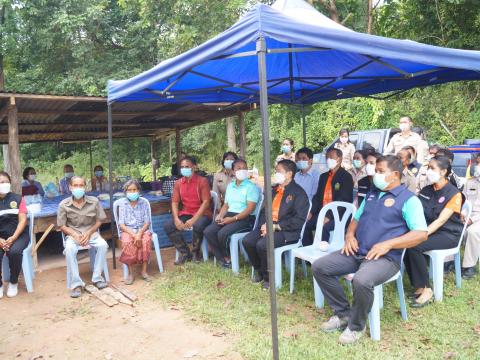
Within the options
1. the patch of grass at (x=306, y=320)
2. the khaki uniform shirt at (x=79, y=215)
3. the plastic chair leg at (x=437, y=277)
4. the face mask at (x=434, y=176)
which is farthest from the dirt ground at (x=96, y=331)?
the face mask at (x=434, y=176)

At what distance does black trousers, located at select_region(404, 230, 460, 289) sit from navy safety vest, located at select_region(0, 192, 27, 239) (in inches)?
170

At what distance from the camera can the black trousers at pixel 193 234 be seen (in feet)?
18.6

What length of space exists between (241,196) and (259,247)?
984mm

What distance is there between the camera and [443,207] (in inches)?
167

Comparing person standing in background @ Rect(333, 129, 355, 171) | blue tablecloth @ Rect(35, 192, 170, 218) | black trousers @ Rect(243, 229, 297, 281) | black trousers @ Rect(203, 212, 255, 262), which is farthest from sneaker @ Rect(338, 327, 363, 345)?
person standing in background @ Rect(333, 129, 355, 171)

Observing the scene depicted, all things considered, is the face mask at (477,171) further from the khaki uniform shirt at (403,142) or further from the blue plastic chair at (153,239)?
the blue plastic chair at (153,239)

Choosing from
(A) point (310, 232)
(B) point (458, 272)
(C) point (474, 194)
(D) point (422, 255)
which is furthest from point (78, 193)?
(C) point (474, 194)

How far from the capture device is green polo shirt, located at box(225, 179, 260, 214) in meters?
5.40

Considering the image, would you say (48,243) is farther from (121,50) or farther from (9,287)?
(121,50)

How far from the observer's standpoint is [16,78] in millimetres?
16281

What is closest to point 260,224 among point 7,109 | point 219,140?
point 7,109

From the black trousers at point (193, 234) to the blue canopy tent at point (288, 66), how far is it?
1.75m

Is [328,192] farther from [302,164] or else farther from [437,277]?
[437,277]

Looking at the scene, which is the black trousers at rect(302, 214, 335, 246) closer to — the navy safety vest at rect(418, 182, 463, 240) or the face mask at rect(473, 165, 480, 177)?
the navy safety vest at rect(418, 182, 463, 240)
